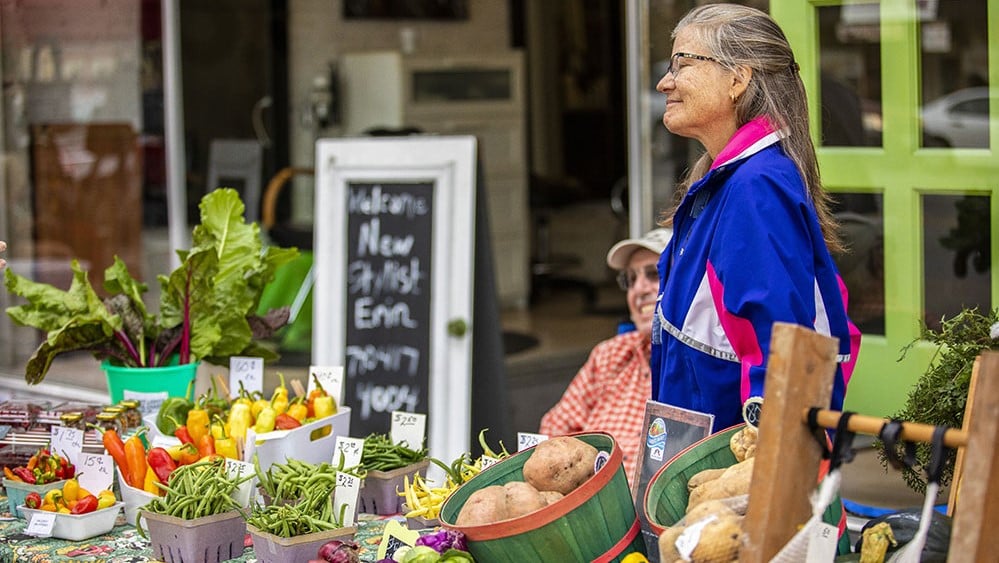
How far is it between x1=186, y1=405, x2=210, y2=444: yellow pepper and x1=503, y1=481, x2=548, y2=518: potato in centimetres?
104

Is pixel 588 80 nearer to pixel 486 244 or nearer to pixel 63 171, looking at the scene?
pixel 63 171

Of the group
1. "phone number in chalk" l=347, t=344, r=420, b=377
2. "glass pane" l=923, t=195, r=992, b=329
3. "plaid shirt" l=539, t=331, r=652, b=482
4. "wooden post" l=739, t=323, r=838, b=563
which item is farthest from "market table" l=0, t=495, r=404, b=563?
"glass pane" l=923, t=195, r=992, b=329

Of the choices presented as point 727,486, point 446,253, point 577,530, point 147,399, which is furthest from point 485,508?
point 446,253

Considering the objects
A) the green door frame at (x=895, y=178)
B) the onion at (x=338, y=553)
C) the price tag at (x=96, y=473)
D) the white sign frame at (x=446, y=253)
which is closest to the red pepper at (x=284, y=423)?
the price tag at (x=96, y=473)

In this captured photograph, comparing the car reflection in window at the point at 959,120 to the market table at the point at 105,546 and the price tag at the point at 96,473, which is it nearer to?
the market table at the point at 105,546

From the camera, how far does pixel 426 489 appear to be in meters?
2.59

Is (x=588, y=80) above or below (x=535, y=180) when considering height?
above

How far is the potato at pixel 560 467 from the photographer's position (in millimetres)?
2162

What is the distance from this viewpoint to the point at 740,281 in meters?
2.37

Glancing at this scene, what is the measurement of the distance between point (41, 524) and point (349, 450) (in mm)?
658

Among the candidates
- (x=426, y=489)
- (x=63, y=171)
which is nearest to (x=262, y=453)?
(x=426, y=489)

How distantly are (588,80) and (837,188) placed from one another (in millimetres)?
7183

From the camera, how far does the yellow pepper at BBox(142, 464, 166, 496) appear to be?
273 cm

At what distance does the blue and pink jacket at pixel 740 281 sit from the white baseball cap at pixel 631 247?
107 centimetres
